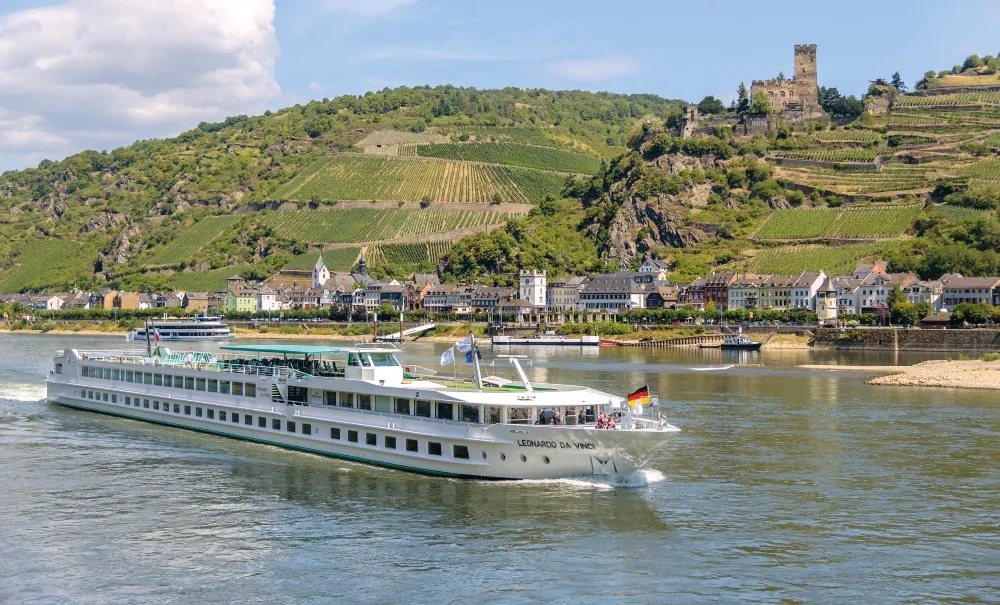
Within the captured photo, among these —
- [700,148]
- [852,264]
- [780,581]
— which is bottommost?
[780,581]

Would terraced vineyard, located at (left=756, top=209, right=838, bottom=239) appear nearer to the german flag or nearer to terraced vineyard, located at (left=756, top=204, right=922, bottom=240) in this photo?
terraced vineyard, located at (left=756, top=204, right=922, bottom=240)

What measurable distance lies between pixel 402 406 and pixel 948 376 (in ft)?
134

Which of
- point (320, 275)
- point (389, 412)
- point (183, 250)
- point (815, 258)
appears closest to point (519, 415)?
point (389, 412)

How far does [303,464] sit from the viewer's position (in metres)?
33.3

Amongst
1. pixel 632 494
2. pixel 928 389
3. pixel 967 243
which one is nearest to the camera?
pixel 632 494

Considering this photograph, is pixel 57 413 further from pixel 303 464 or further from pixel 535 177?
pixel 535 177

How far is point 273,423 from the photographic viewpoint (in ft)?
119

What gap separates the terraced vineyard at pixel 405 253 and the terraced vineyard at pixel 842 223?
53.3 metres

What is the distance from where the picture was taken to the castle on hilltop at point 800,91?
170250 millimetres

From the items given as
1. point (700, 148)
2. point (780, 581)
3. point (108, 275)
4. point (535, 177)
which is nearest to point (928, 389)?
point (780, 581)

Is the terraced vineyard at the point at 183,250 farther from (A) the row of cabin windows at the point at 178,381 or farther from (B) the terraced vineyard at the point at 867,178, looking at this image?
(A) the row of cabin windows at the point at 178,381

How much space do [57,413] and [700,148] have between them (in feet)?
417

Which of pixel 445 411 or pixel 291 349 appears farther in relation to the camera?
pixel 291 349

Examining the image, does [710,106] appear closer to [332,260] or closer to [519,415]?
[332,260]
